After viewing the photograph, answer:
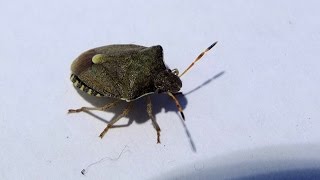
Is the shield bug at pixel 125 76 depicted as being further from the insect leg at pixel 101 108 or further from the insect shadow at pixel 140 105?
the insect shadow at pixel 140 105

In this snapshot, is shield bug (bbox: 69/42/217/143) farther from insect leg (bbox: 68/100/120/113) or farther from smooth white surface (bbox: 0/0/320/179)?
smooth white surface (bbox: 0/0/320/179)

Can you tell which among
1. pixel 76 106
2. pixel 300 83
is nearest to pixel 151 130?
pixel 76 106

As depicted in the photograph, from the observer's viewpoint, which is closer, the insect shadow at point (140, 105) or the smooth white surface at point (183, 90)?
the smooth white surface at point (183, 90)

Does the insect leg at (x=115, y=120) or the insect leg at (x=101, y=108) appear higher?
the insect leg at (x=101, y=108)

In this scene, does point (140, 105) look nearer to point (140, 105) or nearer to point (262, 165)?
point (140, 105)

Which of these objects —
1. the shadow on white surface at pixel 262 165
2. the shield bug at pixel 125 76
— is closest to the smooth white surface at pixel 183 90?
the shadow on white surface at pixel 262 165

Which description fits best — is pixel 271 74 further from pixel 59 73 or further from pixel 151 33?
pixel 59 73

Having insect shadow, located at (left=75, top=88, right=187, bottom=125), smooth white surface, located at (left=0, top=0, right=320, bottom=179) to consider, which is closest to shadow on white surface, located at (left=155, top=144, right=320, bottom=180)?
smooth white surface, located at (left=0, top=0, right=320, bottom=179)
